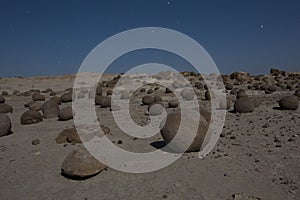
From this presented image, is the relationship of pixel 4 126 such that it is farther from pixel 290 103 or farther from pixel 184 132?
pixel 290 103

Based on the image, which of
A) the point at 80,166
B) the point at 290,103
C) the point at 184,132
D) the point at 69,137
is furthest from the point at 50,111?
the point at 290,103

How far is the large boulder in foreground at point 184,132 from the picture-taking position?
667 cm

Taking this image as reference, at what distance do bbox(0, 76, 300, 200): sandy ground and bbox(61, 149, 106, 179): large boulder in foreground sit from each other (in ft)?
0.39

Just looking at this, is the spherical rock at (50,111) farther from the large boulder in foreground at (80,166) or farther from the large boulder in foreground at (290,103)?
the large boulder in foreground at (290,103)

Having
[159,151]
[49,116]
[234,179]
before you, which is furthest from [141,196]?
[49,116]

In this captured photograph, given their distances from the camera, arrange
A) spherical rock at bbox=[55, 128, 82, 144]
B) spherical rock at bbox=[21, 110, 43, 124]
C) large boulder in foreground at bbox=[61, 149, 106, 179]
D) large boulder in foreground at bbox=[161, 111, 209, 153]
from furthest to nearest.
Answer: spherical rock at bbox=[21, 110, 43, 124]
spherical rock at bbox=[55, 128, 82, 144]
large boulder in foreground at bbox=[161, 111, 209, 153]
large boulder in foreground at bbox=[61, 149, 106, 179]

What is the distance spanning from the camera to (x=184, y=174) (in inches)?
224

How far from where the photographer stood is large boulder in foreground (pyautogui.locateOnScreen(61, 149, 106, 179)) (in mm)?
5584

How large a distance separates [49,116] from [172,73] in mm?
22853

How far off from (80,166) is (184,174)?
205cm

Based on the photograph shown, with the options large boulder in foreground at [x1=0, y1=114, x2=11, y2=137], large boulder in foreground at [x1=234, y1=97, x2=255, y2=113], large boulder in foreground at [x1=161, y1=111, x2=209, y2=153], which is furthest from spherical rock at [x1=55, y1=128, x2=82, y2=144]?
large boulder in foreground at [x1=234, y1=97, x2=255, y2=113]

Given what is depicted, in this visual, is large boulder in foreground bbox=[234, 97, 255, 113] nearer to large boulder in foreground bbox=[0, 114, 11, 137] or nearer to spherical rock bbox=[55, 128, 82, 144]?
spherical rock bbox=[55, 128, 82, 144]

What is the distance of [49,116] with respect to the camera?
12617 mm

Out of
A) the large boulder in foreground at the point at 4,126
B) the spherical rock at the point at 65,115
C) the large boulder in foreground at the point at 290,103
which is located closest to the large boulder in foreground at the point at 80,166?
the large boulder in foreground at the point at 4,126
